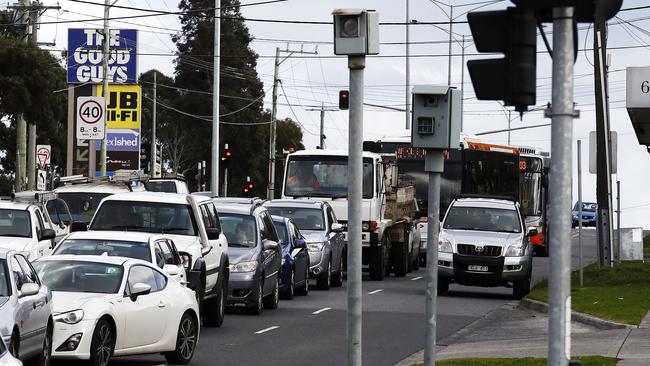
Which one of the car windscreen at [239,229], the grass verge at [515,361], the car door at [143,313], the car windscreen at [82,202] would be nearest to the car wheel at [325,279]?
the car windscreen at [82,202]

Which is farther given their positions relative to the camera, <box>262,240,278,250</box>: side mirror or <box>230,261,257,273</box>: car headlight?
<box>262,240,278,250</box>: side mirror

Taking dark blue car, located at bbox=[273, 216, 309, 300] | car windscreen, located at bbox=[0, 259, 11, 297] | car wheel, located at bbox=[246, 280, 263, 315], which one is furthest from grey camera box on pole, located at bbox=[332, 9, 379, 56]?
dark blue car, located at bbox=[273, 216, 309, 300]

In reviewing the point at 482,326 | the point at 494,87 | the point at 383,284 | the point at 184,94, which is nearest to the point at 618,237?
the point at 383,284

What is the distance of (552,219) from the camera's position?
8047 millimetres

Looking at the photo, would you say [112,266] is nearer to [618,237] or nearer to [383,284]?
[383,284]

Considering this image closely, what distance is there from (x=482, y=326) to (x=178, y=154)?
93.4 m

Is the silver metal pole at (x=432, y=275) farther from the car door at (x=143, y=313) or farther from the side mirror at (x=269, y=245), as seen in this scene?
the side mirror at (x=269, y=245)

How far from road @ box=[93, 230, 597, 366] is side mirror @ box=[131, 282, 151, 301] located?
1.19 meters

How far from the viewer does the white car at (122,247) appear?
20.0m

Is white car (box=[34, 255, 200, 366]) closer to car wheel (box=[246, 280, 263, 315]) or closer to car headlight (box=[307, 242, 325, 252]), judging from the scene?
car wheel (box=[246, 280, 263, 315])

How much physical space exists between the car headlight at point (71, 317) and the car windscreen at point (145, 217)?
7057 mm

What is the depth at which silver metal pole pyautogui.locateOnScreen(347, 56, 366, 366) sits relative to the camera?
11.2 m

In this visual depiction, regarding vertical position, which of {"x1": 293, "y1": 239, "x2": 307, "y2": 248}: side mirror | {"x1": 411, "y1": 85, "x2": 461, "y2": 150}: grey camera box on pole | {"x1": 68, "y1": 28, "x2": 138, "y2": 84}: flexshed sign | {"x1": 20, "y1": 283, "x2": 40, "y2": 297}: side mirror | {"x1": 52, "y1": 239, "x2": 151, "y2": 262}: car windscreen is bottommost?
{"x1": 293, "y1": 239, "x2": 307, "y2": 248}: side mirror

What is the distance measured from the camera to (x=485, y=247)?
31453 mm
